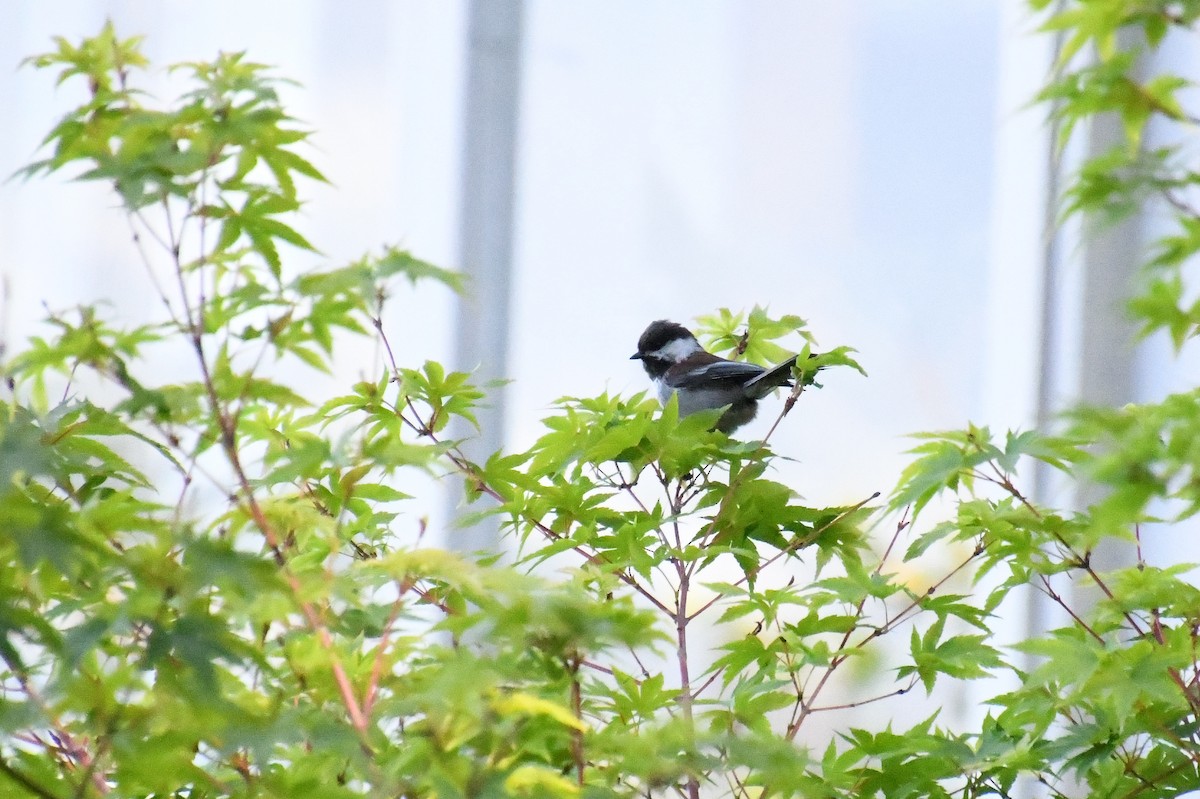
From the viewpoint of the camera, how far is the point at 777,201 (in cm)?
249

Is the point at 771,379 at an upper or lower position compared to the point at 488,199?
lower

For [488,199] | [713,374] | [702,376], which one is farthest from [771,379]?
[488,199]

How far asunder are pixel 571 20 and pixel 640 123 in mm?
259

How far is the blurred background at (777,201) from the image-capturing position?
2.41 meters

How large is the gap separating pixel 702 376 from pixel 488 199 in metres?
0.82

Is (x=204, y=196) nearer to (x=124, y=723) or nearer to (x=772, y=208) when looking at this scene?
(x=124, y=723)

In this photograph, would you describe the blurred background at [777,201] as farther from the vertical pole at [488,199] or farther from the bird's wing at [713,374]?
the bird's wing at [713,374]

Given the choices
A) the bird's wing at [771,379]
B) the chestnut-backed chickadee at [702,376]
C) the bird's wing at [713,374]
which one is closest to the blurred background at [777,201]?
the chestnut-backed chickadee at [702,376]

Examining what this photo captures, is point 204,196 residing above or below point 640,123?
below

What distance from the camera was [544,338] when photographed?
2461mm

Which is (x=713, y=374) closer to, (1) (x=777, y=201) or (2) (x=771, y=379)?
(2) (x=771, y=379)

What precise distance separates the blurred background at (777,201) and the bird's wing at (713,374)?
613 millimetres

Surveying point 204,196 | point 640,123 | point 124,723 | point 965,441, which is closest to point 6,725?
point 124,723

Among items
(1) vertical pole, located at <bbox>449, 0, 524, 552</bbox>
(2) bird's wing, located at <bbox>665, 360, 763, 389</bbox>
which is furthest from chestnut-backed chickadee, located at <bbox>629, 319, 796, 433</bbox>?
(1) vertical pole, located at <bbox>449, 0, 524, 552</bbox>
